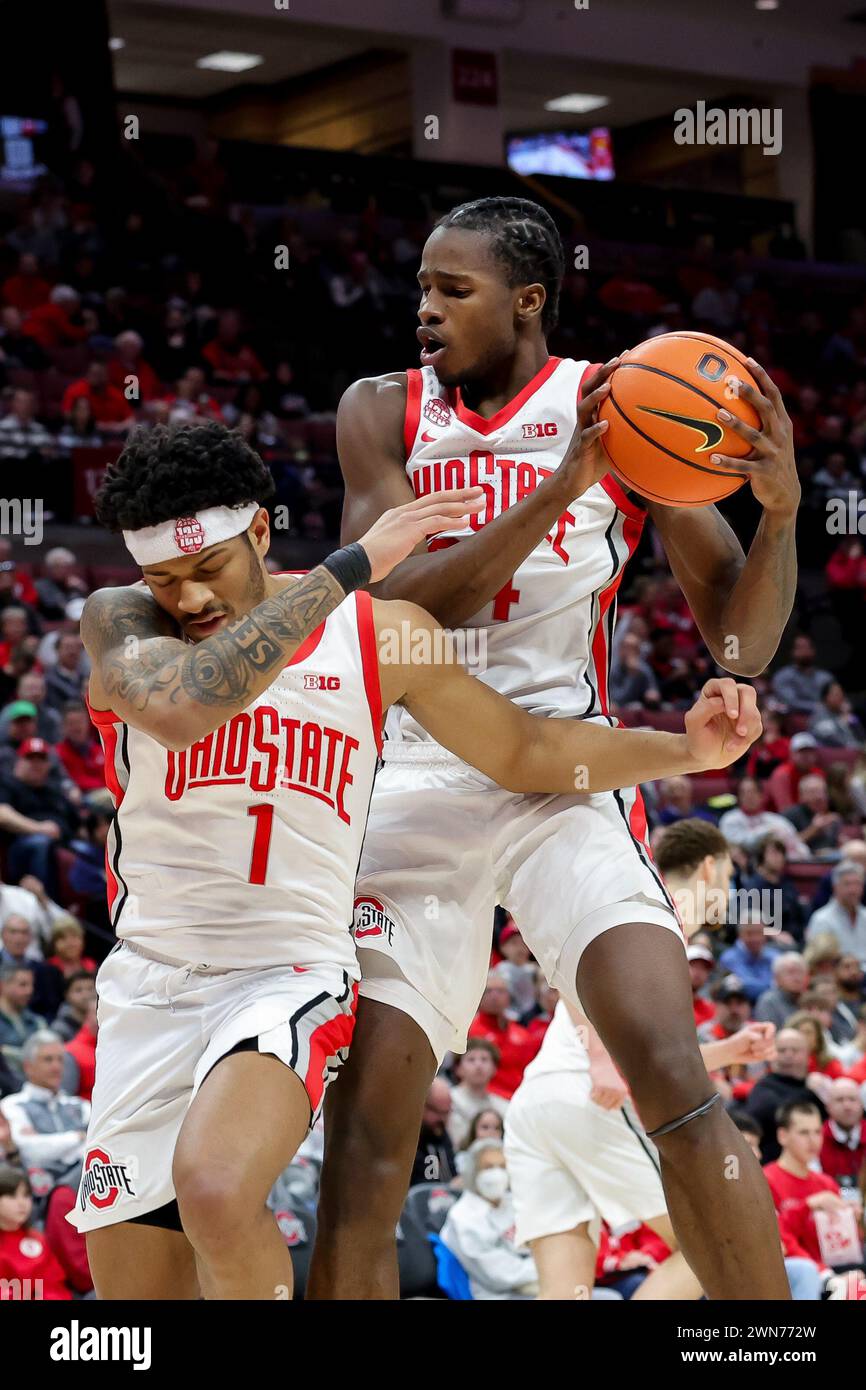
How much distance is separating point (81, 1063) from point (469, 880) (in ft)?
16.1

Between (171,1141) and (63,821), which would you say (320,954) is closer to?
(171,1141)

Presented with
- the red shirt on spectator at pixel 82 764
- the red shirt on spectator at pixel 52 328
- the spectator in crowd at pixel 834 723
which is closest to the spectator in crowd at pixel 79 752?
the red shirt on spectator at pixel 82 764

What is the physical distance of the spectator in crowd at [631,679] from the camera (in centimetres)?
1417

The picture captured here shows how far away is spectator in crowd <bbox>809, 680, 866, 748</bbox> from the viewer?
15.3 metres

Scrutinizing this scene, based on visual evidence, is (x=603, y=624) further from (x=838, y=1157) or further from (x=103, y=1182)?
(x=838, y=1157)

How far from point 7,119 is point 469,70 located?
5156 millimetres

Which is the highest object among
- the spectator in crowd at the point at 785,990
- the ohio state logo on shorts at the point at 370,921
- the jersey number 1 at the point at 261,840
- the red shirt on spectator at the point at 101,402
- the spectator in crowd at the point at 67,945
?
the red shirt on spectator at the point at 101,402

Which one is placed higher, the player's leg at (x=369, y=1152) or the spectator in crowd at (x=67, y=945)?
the spectator in crowd at (x=67, y=945)

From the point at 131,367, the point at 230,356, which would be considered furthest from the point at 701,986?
the point at 230,356

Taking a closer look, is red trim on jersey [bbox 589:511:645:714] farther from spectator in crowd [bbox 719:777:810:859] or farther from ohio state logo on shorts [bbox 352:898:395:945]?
spectator in crowd [bbox 719:777:810:859]

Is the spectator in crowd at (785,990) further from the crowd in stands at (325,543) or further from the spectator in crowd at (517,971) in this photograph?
the spectator in crowd at (517,971)

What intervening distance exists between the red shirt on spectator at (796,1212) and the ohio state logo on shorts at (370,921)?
4887 mm

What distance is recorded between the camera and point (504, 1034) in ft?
32.4

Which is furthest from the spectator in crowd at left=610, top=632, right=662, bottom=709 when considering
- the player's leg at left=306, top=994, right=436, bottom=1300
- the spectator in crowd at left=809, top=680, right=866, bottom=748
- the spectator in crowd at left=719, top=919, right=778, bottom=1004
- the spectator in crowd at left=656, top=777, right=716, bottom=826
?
the player's leg at left=306, top=994, right=436, bottom=1300
